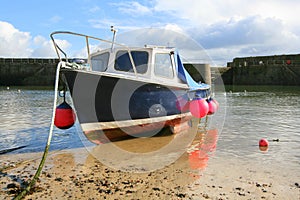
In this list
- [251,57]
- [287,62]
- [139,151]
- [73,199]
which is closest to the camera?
[73,199]

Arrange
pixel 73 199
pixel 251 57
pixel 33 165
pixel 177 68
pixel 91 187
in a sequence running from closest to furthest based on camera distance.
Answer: pixel 73 199
pixel 91 187
pixel 33 165
pixel 177 68
pixel 251 57

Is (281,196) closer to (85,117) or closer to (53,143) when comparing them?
(85,117)

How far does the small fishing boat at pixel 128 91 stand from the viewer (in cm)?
659

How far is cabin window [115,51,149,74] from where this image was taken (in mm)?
8055

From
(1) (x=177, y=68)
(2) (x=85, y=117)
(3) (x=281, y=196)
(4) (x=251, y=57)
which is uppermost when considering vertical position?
(4) (x=251, y=57)

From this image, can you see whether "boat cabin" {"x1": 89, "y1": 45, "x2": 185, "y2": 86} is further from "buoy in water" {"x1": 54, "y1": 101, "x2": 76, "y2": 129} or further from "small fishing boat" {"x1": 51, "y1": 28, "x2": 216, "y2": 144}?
"buoy in water" {"x1": 54, "y1": 101, "x2": 76, "y2": 129}

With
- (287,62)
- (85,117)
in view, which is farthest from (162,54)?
(287,62)

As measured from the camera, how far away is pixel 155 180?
5062 mm

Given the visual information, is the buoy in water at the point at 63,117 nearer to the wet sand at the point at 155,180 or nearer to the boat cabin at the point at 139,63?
the wet sand at the point at 155,180

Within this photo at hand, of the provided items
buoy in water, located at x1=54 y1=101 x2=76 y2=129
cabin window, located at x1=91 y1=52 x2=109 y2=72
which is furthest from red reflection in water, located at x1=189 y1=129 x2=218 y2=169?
cabin window, located at x1=91 y1=52 x2=109 y2=72

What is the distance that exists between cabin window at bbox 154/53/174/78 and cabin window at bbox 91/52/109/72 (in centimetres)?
133

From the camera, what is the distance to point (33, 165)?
593 cm

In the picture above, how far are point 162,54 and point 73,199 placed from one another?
5069 millimetres

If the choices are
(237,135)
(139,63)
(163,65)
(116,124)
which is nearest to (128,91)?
(116,124)
